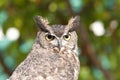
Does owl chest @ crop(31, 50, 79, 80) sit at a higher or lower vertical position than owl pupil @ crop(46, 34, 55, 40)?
lower

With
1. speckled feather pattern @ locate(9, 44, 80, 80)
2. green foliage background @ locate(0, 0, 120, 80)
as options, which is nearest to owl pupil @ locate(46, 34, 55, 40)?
speckled feather pattern @ locate(9, 44, 80, 80)

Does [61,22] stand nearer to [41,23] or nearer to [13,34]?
[13,34]

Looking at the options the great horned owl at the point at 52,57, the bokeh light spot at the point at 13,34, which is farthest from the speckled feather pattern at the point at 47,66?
the bokeh light spot at the point at 13,34

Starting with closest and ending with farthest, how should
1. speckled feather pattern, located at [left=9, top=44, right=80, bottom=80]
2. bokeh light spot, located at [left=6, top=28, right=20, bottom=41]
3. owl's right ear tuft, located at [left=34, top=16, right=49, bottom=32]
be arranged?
speckled feather pattern, located at [left=9, top=44, right=80, bottom=80] < owl's right ear tuft, located at [left=34, top=16, right=49, bottom=32] < bokeh light spot, located at [left=6, top=28, right=20, bottom=41]

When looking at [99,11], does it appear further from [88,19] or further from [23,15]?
[23,15]

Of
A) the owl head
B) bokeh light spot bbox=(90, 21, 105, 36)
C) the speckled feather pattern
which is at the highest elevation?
bokeh light spot bbox=(90, 21, 105, 36)

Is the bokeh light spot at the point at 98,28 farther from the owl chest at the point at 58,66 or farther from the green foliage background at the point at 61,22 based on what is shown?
the owl chest at the point at 58,66

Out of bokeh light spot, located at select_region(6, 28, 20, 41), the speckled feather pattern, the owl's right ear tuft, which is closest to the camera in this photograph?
the speckled feather pattern

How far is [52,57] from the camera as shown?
6273 mm

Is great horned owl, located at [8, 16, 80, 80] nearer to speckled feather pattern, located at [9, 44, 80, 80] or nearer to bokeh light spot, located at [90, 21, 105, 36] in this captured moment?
speckled feather pattern, located at [9, 44, 80, 80]

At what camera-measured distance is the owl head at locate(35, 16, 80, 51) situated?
6.54 m

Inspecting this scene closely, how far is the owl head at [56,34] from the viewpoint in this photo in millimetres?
6535

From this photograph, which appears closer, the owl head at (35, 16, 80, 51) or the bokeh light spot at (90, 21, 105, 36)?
the owl head at (35, 16, 80, 51)

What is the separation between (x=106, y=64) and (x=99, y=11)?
840 millimetres
